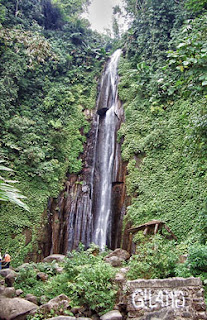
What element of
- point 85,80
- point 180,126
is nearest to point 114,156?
point 180,126

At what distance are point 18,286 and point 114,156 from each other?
805cm

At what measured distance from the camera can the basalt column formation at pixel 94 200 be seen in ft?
38.0

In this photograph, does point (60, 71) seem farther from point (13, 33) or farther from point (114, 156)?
point (114, 156)

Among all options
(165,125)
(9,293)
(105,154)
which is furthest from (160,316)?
(105,154)

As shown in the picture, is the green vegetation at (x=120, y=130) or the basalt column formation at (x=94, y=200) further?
the basalt column formation at (x=94, y=200)

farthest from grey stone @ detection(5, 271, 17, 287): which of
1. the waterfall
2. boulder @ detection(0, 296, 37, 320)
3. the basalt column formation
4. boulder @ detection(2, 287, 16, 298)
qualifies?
the waterfall

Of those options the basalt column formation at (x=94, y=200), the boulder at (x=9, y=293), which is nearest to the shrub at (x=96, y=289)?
the boulder at (x=9, y=293)

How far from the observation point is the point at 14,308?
17.3 feet

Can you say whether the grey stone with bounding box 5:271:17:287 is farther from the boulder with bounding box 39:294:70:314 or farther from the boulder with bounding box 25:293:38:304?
the boulder with bounding box 39:294:70:314

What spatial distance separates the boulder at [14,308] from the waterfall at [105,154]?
6.31 metres

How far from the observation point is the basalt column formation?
38.0ft

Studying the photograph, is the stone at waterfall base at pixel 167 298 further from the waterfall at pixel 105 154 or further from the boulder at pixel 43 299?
the waterfall at pixel 105 154

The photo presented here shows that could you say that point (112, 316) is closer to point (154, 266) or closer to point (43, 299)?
point (154, 266)

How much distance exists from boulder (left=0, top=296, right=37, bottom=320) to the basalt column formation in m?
5.39
